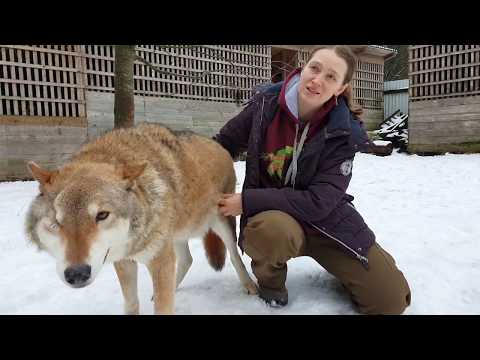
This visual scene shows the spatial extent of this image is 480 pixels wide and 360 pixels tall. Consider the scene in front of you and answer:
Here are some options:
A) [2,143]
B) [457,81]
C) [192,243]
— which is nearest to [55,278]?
[192,243]

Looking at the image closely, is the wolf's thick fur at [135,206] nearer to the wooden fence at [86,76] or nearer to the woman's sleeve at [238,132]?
the woman's sleeve at [238,132]

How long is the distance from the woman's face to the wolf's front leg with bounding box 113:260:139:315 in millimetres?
1682

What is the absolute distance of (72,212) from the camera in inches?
68.6

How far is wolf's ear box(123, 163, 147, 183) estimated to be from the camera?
2.00 metres

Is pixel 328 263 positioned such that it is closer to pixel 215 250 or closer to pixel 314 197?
pixel 314 197

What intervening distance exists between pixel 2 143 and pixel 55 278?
17.3 ft

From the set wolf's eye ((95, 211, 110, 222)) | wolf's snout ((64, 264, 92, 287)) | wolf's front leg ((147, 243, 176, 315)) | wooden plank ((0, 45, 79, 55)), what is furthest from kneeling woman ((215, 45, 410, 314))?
wooden plank ((0, 45, 79, 55))

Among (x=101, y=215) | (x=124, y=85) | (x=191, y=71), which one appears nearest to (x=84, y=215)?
(x=101, y=215)

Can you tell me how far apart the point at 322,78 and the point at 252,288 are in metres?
1.68

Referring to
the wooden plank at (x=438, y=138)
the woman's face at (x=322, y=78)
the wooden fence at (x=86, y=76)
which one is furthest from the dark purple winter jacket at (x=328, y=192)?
the wooden plank at (x=438, y=138)

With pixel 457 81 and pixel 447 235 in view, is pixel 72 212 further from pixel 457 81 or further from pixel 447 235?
pixel 457 81

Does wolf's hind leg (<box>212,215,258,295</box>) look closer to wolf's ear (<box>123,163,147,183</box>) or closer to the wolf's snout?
wolf's ear (<box>123,163,147,183</box>)

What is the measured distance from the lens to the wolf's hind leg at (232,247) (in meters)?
2.85

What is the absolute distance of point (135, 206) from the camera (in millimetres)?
1991
